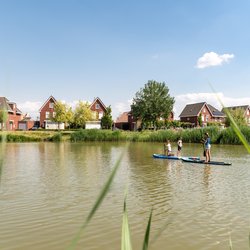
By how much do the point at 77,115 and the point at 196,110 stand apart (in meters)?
27.2

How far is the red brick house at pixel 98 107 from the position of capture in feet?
235

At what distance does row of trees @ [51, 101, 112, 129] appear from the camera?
62.9 m

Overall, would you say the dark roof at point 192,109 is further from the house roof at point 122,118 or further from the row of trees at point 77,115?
the row of trees at point 77,115

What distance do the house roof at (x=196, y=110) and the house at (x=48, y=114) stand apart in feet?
95.8

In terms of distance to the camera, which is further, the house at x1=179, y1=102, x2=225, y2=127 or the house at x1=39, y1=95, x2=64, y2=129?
the house at x1=179, y1=102, x2=225, y2=127

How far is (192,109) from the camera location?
7794 cm

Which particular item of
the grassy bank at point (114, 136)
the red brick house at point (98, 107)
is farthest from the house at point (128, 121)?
the grassy bank at point (114, 136)

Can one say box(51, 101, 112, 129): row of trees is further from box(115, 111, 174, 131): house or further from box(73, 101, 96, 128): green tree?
box(115, 111, 174, 131): house

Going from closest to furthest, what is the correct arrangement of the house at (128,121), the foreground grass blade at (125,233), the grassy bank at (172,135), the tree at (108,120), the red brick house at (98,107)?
the foreground grass blade at (125,233) < the grassy bank at (172,135) < the tree at (108,120) < the red brick house at (98,107) < the house at (128,121)

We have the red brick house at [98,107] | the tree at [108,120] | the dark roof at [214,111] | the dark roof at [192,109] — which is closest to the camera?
the tree at [108,120]

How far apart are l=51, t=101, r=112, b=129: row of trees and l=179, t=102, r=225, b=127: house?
2157 centimetres

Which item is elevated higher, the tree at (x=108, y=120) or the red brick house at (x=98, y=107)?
the red brick house at (x=98, y=107)

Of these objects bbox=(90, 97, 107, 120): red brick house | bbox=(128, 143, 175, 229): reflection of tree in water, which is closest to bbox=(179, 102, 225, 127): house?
bbox=(90, 97, 107, 120): red brick house

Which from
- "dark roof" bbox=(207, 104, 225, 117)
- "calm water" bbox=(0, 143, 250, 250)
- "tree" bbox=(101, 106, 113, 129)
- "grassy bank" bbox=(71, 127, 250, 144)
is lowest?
"calm water" bbox=(0, 143, 250, 250)
